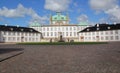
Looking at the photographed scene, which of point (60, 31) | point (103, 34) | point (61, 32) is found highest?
point (60, 31)

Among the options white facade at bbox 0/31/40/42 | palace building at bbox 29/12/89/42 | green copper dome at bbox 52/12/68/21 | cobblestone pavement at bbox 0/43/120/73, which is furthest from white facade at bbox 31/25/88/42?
cobblestone pavement at bbox 0/43/120/73

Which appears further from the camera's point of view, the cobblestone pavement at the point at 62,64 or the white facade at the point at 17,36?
the white facade at the point at 17,36

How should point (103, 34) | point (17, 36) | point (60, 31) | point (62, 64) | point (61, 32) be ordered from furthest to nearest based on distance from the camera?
1. point (60, 31)
2. point (61, 32)
3. point (17, 36)
4. point (103, 34)
5. point (62, 64)

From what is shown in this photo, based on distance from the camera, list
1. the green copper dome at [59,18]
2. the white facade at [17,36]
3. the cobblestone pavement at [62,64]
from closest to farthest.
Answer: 1. the cobblestone pavement at [62,64]
2. the white facade at [17,36]
3. the green copper dome at [59,18]

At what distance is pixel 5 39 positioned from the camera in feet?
271

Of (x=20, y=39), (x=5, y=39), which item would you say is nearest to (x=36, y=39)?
(x=20, y=39)

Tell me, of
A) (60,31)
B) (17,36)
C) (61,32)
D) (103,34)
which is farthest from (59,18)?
(103,34)

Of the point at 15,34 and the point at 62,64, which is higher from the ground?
the point at 15,34

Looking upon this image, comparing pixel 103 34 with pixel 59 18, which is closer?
pixel 103 34

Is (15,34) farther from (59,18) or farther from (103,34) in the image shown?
(103,34)

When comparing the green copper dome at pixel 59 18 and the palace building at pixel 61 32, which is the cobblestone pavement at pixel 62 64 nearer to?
the palace building at pixel 61 32

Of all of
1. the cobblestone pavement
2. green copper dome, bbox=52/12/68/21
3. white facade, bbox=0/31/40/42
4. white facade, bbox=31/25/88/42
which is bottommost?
the cobblestone pavement

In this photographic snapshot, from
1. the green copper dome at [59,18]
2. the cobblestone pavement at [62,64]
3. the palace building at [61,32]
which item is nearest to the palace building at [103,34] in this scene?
the palace building at [61,32]

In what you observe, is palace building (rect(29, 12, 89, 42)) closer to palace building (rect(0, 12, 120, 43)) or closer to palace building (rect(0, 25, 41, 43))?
palace building (rect(0, 12, 120, 43))
